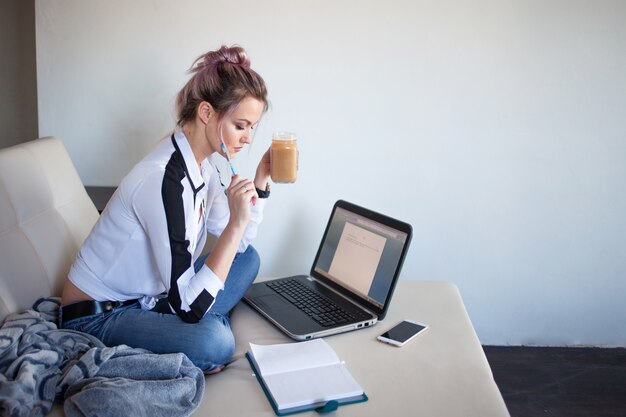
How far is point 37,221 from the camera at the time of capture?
1988 millimetres

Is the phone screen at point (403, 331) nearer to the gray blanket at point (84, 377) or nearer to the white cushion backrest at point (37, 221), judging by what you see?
the gray blanket at point (84, 377)

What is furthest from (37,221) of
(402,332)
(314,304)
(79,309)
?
(402,332)

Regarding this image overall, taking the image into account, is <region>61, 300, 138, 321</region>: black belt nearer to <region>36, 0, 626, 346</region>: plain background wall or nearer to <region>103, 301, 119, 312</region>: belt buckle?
<region>103, 301, 119, 312</region>: belt buckle

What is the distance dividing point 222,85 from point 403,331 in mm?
877

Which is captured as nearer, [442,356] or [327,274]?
[442,356]

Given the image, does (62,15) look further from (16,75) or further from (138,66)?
(16,75)

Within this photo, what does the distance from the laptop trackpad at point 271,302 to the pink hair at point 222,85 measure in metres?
0.61

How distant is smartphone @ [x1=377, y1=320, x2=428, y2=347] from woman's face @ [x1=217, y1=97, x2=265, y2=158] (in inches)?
27.4

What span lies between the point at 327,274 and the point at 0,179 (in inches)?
42.7

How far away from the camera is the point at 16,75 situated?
10.2ft

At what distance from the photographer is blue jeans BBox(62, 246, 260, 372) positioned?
1702 mm

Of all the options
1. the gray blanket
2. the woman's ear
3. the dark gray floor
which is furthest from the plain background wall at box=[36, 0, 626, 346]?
the gray blanket

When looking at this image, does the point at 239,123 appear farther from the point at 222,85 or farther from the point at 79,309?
the point at 79,309

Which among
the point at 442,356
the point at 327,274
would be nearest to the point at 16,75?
the point at 327,274
